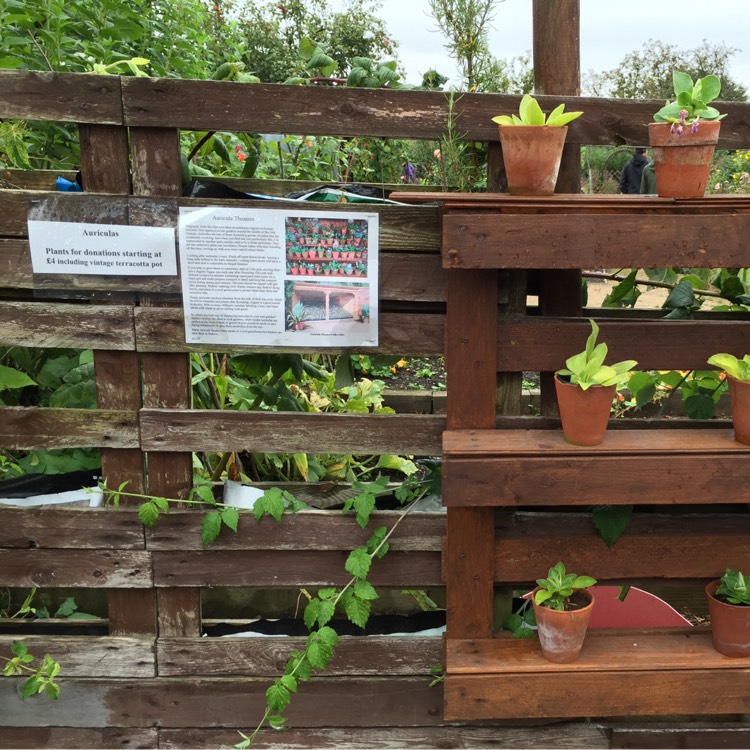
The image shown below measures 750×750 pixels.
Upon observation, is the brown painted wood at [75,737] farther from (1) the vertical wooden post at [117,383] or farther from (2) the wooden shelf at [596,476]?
(2) the wooden shelf at [596,476]

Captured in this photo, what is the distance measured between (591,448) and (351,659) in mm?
976

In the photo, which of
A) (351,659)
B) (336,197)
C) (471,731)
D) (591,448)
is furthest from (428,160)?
(471,731)

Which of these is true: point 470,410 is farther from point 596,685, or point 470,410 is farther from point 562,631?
point 596,685

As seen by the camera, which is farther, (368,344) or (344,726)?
(344,726)

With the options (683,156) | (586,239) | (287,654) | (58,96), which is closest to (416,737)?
(287,654)

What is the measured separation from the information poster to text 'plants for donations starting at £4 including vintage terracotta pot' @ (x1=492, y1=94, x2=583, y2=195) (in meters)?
0.41

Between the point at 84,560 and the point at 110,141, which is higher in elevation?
the point at 110,141

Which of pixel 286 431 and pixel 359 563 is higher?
pixel 286 431

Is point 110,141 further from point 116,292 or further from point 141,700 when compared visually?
point 141,700

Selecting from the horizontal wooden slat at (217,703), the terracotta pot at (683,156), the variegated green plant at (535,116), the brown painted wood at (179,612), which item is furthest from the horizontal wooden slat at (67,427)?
the terracotta pot at (683,156)

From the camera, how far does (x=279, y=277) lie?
2.12 meters

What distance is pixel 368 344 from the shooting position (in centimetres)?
216

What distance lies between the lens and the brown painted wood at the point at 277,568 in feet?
7.52

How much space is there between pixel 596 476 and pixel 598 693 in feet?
2.09
